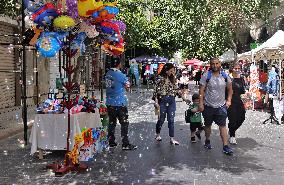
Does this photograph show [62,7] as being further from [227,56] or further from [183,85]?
[227,56]

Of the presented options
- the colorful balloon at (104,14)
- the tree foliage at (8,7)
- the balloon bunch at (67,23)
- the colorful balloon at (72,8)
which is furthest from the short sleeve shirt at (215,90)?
the tree foliage at (8,7)

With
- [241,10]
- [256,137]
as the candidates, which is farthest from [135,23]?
[256,137]

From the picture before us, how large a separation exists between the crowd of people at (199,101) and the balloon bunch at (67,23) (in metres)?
1.37

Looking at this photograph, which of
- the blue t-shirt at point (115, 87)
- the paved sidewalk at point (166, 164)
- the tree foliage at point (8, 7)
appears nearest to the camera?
the paved sidewalk at point (166, 164)

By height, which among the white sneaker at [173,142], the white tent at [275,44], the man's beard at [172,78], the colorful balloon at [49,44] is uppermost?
the white tent at [275,44]

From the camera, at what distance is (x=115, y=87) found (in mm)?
8742

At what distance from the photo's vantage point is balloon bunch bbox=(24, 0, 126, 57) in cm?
698

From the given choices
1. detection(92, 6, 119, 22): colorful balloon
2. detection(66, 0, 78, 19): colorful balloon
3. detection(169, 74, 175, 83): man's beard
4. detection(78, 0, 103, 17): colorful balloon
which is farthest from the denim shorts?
detection(66, 0, 78, 19): colorful balloon

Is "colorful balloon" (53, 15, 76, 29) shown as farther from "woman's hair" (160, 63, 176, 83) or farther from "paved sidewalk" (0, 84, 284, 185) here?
"woman's hair" (160, 63, 176, 83)

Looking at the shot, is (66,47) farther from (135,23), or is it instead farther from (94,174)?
(135,23)

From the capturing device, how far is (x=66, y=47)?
7.40m

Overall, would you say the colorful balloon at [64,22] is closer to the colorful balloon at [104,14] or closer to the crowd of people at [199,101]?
the colorful balloon at [104,14]

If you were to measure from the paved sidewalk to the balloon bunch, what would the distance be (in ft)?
6.17

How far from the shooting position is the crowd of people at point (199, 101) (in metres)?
8.49
